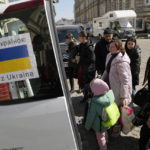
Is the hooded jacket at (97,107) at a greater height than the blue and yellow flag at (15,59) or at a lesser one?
lesser

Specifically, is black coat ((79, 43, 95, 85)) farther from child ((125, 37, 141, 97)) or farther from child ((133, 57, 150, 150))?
child ((133, 57, 150, 150))

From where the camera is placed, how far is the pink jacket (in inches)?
113

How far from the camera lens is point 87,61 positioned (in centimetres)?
425

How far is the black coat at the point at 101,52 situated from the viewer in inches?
168

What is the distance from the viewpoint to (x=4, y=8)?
1647 millimetres

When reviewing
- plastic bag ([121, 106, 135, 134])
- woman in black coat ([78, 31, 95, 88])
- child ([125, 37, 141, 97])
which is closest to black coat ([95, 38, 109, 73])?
woman in black coat ([78, 31, 95, 88])

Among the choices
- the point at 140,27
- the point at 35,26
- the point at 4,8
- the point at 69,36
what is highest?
the point at 4,8

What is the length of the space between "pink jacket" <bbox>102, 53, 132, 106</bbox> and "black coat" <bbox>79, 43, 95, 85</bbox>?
1220 millimetres

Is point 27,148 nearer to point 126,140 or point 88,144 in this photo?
point 88,144

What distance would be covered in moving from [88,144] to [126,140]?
607 mm

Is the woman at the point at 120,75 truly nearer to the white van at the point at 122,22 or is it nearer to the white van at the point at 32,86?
the white van at the point at 32,86

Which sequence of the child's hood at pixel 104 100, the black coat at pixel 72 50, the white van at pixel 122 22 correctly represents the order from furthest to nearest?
the white van at pixel 122 22 < the black coat at pixel 72 50 < the child's hood at pixel 104 100

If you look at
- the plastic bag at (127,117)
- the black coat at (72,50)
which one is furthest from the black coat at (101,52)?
the plastic bag at (127,117)

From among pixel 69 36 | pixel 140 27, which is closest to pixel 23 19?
pixel 69 36
